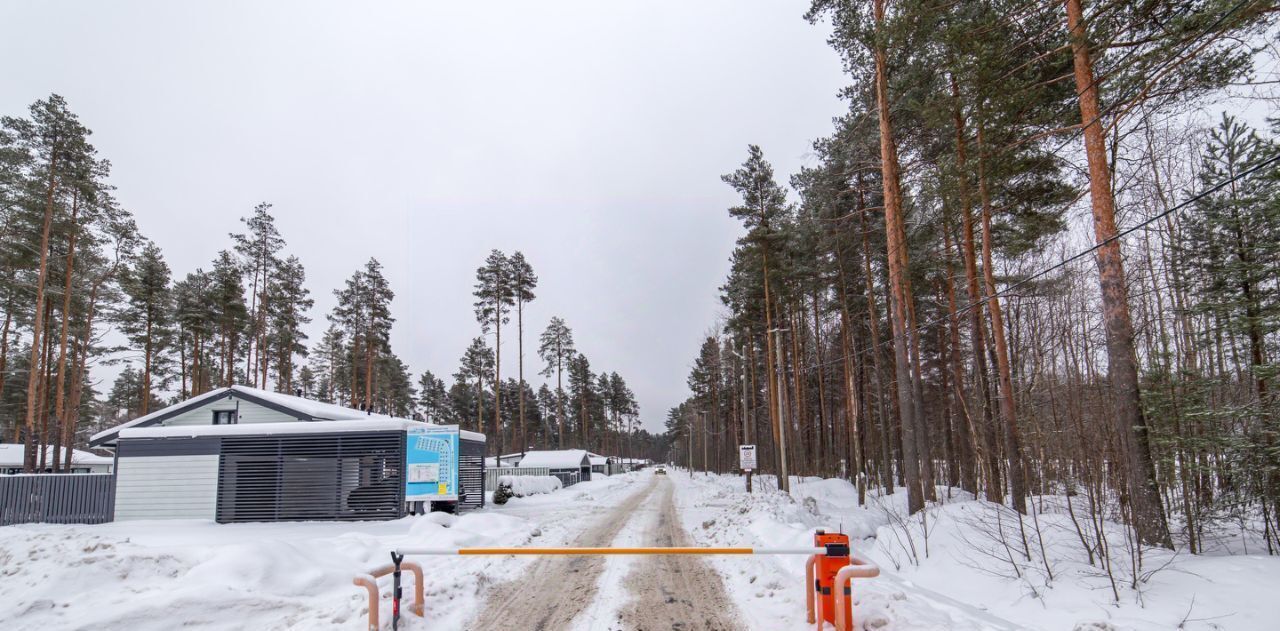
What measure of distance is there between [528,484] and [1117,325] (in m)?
27.2

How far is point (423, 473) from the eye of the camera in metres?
16.5

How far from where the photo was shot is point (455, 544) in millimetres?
12242

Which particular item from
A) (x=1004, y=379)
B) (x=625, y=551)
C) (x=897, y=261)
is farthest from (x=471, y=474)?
(x=1004, y=379)

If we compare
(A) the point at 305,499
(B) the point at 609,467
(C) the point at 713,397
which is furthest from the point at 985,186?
(B) the point at 609,467

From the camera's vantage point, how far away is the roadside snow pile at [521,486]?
25.4 metres

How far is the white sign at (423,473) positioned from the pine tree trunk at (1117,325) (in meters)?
15.2

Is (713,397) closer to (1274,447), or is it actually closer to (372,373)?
(372,373)

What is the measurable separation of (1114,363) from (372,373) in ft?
126

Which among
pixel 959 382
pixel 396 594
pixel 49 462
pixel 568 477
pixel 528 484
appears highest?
pixel 959 382

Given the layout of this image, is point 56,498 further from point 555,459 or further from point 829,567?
point 555,459

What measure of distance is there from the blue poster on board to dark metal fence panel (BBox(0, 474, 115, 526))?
10233 mm

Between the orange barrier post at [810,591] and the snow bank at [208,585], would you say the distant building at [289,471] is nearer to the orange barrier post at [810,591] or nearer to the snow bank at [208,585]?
the snow bank at [208,585]

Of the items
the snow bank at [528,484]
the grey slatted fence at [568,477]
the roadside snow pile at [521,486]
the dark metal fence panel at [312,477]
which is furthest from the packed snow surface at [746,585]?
the grey slatted fence at [568,477]

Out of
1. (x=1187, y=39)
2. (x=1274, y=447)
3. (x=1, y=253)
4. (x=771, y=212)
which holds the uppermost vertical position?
(x=771, y=212)
